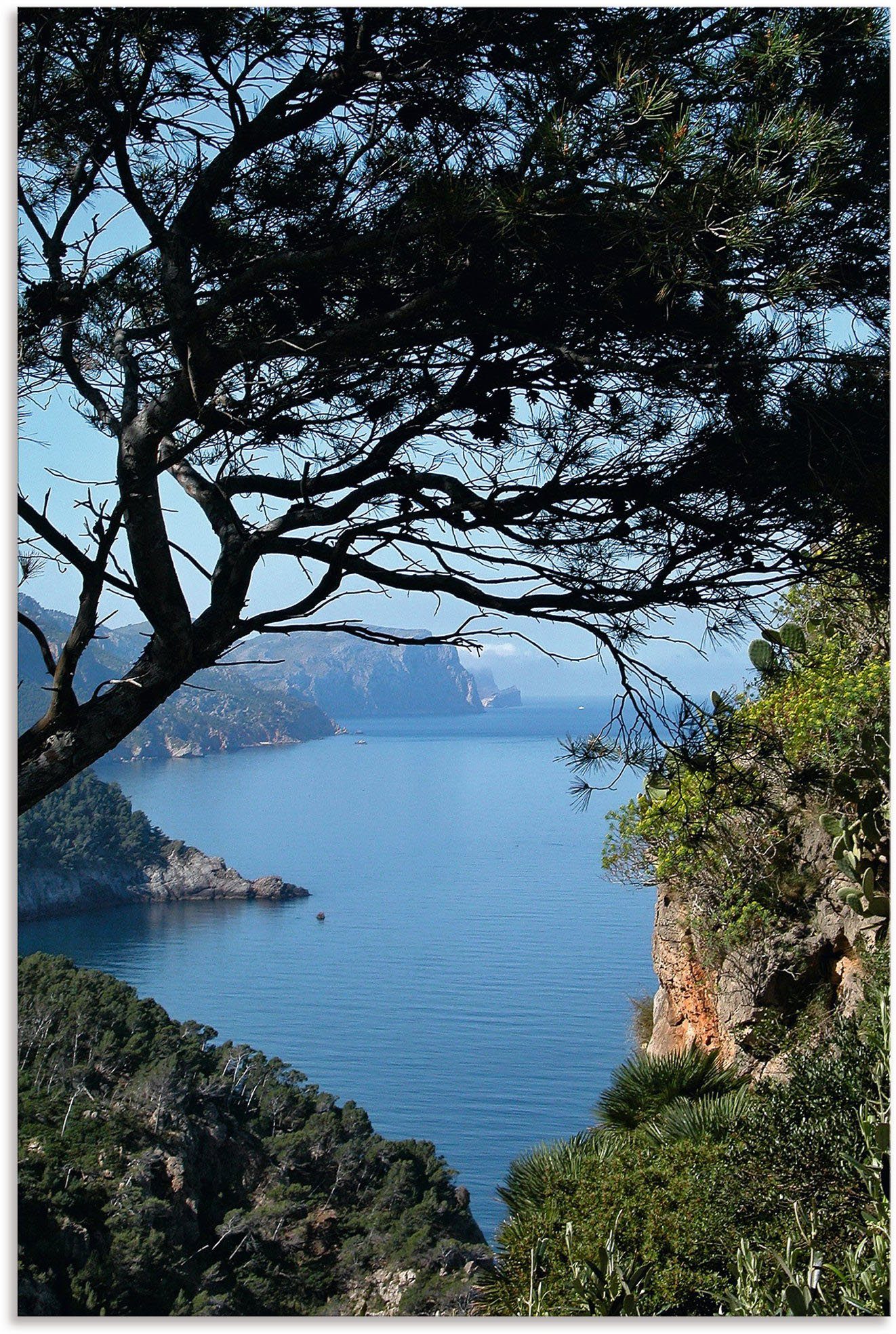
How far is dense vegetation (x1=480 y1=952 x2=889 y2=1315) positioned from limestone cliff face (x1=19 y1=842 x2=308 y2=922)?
3546 centimetres

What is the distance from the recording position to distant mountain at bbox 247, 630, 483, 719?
78.0m

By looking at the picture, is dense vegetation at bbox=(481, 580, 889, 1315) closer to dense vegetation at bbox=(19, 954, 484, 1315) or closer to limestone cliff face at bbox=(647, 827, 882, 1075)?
limestone cliff face at bbox=(647, 827, 882, 1075)

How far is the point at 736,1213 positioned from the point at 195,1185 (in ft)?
36.4

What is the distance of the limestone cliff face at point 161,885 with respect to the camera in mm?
39344

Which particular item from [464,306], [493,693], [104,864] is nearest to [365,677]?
[493,693]

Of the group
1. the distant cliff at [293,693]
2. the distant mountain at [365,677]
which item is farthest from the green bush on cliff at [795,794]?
the distant mountain at [365,677]

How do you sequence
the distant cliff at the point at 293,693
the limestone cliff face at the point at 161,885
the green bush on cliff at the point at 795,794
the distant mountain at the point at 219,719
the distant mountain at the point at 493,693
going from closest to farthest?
the green bush on cliff at the point at 795,794 → the limestone cliff face at the point at 161,885 → the distant cliff at the point at 293,693 → the distant mountain at the point at 219,719 → the distant mountain at the point at 493,693

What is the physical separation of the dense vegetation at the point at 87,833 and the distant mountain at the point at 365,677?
2982 cm

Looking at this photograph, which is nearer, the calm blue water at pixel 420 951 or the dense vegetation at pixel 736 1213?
the dense vegetation at pixel 736 1213

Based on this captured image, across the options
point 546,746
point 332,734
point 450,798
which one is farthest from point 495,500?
point 332,734

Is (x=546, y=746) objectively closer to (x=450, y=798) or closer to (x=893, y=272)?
(x=450, y=798)

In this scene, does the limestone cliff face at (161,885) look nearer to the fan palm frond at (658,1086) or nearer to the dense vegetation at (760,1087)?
the dense vegetation at (760,1087)

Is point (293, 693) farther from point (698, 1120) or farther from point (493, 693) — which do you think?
point (698, 1120)

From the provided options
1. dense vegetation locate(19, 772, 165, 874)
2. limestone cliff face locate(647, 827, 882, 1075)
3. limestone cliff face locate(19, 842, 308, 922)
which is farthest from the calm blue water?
limestone cliff face locate(647, 827, 882, 1075)
